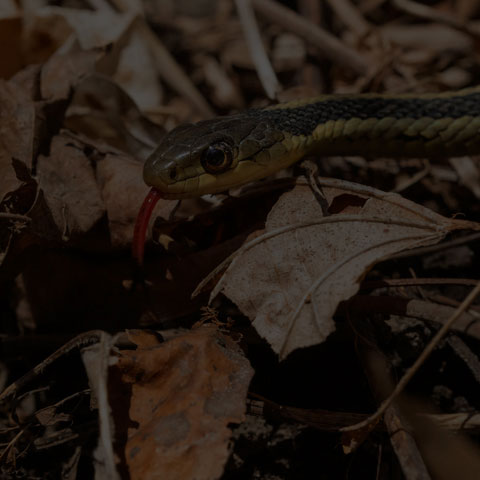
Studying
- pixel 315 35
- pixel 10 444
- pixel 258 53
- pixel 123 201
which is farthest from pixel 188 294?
pixel 315 35

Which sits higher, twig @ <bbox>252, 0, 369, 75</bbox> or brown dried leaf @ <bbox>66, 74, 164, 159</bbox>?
twig @ <bbox>252, 0, 369, 75</bbox>

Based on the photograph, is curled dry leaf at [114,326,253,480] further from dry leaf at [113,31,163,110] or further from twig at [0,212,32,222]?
dry leaf at [113,31,163,110]

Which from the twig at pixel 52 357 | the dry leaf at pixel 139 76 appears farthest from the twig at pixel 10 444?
the dry leaf at pixel 139 76

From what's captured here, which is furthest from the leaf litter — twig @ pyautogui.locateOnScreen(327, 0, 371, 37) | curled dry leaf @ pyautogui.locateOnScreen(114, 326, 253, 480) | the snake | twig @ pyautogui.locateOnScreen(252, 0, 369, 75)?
twig @ pyautogui.locateOnScreen(327, 0, 371, 37)

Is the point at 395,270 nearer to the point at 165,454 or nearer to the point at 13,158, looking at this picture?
the point at 165,454

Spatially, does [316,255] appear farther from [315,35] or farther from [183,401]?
[315,35]
